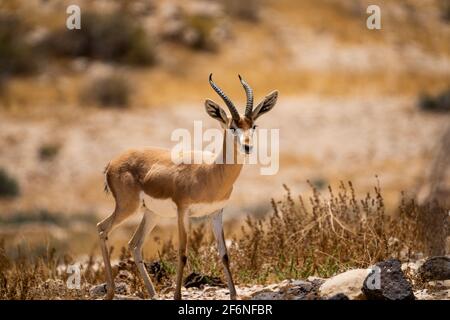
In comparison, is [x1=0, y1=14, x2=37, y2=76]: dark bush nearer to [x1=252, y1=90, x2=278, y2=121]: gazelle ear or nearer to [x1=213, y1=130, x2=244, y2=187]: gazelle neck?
[x1=252, y1=90, x2=278, y2=121]: gazelle ear

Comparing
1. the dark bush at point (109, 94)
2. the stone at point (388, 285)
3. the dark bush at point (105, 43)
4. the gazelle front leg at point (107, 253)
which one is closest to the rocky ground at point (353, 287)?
the stone at point (388, 285)

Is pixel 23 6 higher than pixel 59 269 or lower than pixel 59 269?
higher

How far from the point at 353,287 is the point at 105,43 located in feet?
141

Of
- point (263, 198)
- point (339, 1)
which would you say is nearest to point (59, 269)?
point (263, 198)

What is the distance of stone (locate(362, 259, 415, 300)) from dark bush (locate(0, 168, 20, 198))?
25656 mm

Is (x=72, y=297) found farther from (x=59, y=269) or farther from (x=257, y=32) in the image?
(x=257, y=32)

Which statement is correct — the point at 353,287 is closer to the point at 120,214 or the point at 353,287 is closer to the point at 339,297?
the point at 339,297

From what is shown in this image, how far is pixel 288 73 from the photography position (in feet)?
157

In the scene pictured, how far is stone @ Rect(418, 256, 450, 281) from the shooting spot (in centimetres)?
1032

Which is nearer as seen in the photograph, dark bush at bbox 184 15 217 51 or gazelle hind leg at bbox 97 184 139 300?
gazelle hind leg at bbox 97 184 139 300

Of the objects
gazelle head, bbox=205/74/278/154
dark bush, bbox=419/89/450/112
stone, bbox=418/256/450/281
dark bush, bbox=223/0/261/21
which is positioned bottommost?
stone, bbox=418/256/450/281

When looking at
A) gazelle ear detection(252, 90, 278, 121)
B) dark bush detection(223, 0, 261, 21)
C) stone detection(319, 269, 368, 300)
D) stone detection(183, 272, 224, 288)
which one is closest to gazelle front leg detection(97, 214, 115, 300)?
stone detection(183, 272, 224, 288)

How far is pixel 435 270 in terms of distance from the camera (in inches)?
408
